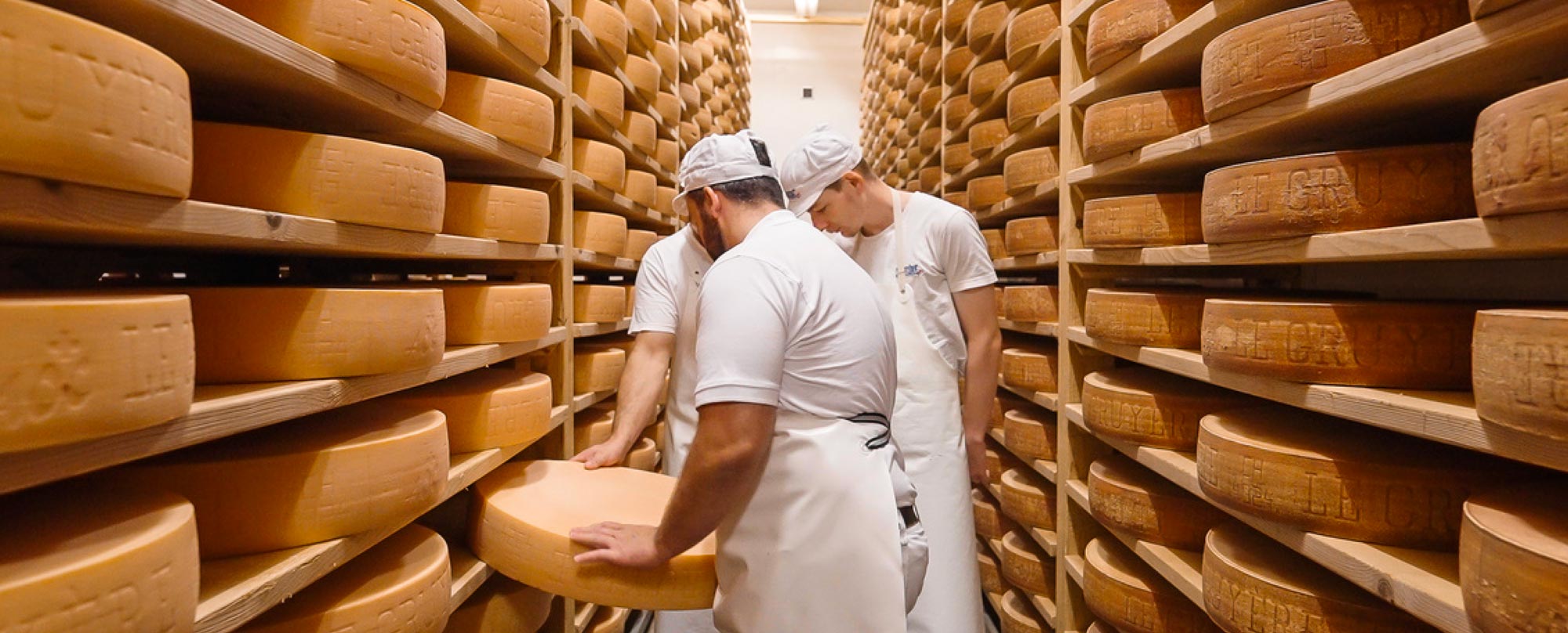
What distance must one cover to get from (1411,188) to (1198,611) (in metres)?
0.97

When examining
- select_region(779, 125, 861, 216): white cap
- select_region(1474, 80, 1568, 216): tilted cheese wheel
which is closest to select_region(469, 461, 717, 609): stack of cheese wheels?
select_region(779, 125, 861, 216): white cap

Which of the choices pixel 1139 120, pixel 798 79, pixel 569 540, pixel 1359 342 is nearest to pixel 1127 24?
pixel 1139 120

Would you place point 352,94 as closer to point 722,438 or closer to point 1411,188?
point 722,438

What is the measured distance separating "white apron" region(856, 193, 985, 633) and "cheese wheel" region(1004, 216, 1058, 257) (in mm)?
428

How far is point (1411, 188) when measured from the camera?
3.75 feet

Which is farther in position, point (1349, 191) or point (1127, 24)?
point (1127, 24)

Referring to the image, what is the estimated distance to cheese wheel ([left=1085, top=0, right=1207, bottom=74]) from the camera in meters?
1.76

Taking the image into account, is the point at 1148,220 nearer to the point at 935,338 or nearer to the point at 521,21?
the point at 935,338

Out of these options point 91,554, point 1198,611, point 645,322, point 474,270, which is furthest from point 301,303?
point 1198,611

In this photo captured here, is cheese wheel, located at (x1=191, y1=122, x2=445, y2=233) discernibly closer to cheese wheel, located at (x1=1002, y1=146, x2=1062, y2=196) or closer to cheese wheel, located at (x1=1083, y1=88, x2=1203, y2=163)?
cheese wheel, located at (x1=1083, y1=88, x2=1203, y2=163)

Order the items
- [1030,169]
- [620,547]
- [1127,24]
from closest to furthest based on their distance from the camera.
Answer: [620,547], [1127,24], [1030,169]

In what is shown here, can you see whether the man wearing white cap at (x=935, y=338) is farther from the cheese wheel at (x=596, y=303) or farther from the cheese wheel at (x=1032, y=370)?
the cheese wheel at (x=596, y=303)

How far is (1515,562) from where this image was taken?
2.70 feet

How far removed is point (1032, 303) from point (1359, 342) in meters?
1.39
